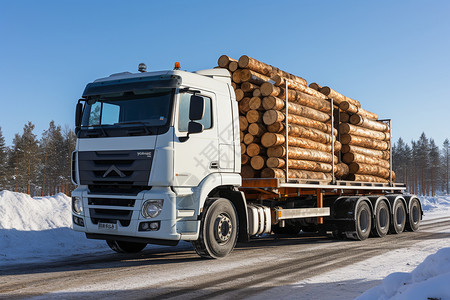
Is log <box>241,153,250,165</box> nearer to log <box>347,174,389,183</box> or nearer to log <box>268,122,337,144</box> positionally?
log <box>268,122,337,144</box>

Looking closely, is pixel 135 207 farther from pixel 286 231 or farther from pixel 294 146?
pixel 286 231

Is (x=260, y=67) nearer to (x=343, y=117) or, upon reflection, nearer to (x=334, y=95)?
(x=334, y=95)

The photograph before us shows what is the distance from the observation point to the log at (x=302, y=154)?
10117mm

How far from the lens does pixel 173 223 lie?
7.22 metres

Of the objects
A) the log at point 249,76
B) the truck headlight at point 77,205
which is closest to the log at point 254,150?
the log at point 249,76

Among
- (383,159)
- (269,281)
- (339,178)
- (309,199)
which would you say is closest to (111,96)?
(269,281)

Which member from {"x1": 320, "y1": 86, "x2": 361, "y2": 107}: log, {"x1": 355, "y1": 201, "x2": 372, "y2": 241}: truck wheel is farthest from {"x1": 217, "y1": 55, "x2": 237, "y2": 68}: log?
{"x1": 355, "y1": 201, "x2": 372, "y2": 241}: truck wheel

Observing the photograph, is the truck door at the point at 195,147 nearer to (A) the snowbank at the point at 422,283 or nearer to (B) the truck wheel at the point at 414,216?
(A) the snowbank at the point at 422,283

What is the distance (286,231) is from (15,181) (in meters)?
54.0

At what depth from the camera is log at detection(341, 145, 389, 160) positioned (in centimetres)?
1349

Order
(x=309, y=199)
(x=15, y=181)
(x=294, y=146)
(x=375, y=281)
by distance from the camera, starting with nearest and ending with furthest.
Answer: (x=375, y=281)
(x=294, y=146)
(x=309, y=199)
(x=15, y=181)

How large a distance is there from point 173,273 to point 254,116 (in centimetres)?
443

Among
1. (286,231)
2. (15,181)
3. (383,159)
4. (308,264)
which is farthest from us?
(15,181)

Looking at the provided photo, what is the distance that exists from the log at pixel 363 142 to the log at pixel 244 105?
4521 millimetres
